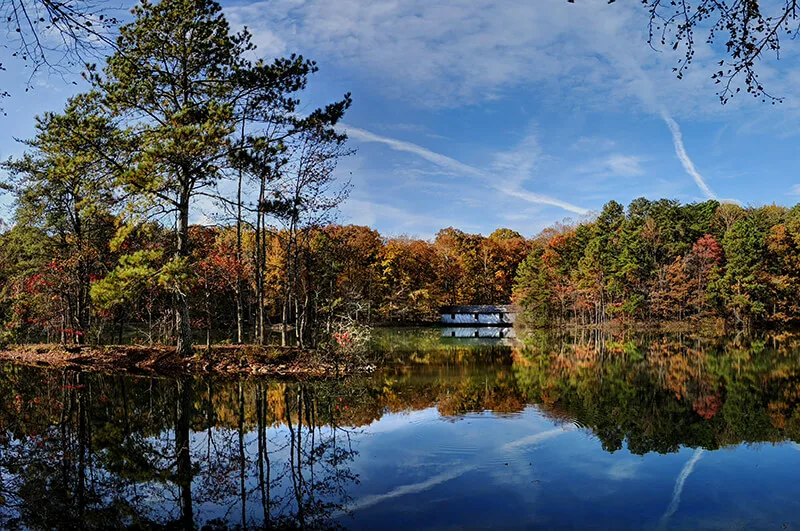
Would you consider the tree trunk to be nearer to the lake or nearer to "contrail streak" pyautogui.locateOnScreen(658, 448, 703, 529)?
the lake

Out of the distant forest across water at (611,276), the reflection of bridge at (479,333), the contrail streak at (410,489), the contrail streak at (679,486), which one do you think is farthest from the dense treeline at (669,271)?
the contrail streak at (410,489)

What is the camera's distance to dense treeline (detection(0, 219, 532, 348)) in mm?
17500

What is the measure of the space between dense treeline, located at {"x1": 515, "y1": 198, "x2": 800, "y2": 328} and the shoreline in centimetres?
3027

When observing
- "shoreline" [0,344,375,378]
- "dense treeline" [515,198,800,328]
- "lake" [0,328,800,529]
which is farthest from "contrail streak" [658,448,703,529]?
"dense treeline" [515,198,800,328]

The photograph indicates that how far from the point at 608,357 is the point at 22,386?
59.9 ft

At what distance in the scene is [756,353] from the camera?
824 inches

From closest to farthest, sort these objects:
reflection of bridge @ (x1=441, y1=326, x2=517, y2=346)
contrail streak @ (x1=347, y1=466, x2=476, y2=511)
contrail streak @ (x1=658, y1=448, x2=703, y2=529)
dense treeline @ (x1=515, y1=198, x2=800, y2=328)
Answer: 1. contrail streak @ (x1=658, y1=448, x2=703, y2=529)
2. contrail streak @ (x1=347, y1=466, x2=476, y2=511)
3. reflection of bridge @ (x1=441, y1=326, x2=517, y2=346)
4. dense treeline @ (x1=515, y1=198, x2=800, y2=328)

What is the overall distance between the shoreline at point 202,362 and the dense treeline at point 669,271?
3027 centimetres

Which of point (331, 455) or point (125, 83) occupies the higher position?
point (125, 83)

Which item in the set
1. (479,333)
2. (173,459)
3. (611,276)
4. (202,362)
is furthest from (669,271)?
(173,459)

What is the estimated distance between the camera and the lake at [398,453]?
5.12m

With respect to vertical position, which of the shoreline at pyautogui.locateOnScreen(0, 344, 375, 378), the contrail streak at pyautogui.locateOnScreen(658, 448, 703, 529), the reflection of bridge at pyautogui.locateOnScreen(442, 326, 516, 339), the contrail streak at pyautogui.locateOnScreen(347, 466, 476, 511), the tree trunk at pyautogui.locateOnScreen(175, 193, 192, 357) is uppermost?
the tree trunk at pyautogui.locateOnScreen(175, 193, 192, 357)

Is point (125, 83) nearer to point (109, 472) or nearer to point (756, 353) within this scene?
point (109, 472)

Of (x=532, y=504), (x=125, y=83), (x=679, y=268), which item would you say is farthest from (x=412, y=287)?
(x=532, y=504)
